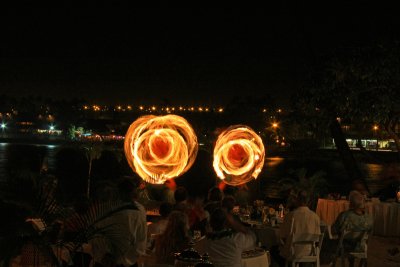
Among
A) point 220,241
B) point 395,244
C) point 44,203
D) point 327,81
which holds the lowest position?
point 395,244

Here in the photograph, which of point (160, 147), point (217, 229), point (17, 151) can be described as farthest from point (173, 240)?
point (17, 151)

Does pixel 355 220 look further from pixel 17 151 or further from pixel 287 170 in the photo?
pixel 17 151

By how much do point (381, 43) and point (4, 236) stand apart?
450 inches

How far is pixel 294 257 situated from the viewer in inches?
302

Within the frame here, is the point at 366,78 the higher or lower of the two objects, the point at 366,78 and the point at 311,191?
the higher

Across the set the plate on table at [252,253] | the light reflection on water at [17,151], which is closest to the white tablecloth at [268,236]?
the plate on table at [252,253]

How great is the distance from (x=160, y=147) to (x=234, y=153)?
6.54ft

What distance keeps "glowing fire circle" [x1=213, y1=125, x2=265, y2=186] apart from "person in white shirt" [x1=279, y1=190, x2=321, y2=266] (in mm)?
6594

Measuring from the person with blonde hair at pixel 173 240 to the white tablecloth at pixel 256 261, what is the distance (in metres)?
0.65

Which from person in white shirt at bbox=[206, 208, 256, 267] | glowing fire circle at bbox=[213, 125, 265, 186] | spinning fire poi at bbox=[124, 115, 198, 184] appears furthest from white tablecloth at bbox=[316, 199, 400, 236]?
person in white shirt at bbox=[206, 208, 256, 267]

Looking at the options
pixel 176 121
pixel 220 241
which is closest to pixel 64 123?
pixel 176 121

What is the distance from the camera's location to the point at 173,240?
6234 mm

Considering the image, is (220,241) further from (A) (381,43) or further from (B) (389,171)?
(A) (381,43)

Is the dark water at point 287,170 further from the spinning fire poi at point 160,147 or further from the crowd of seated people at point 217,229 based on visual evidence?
the crowd of seated people at point 217,229
